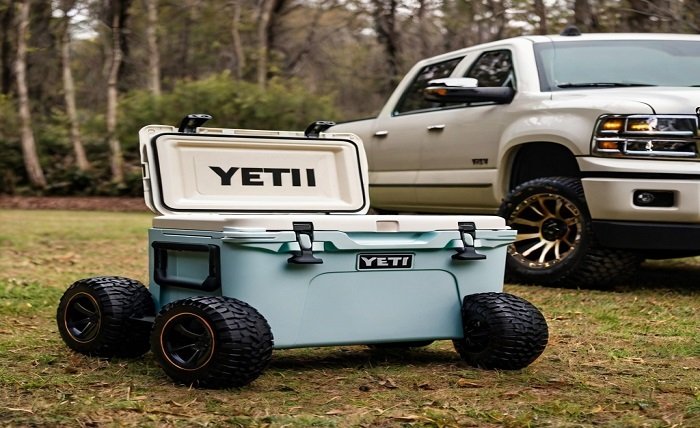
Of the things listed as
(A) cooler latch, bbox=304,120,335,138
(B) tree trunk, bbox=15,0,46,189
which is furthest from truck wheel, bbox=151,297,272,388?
(B) tree trunk, bbox=15,0,46,189

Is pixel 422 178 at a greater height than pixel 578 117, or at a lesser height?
lesser

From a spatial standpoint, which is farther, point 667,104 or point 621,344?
point 667,104

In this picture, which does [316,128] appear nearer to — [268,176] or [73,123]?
[268,176]

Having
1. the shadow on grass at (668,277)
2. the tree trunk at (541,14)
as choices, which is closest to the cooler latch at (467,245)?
the shadow on grass at (668,277)

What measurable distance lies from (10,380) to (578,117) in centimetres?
386

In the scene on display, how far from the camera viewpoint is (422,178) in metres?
7.74

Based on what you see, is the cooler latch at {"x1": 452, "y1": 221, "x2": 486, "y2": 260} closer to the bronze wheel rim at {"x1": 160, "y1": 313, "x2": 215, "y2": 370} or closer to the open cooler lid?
the open cooler lid

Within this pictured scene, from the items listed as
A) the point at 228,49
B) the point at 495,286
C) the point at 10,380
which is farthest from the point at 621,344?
the point at 228,49

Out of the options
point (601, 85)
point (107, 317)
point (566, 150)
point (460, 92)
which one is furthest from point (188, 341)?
point (601, 85)

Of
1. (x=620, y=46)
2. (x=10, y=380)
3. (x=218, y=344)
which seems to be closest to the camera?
(x=218, y=344)

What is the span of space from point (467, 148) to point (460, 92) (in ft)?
2.28

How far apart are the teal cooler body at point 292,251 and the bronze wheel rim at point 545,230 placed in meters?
2.33

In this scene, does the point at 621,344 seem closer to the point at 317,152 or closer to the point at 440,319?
the point at 440,319

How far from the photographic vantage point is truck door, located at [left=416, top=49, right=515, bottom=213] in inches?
284
